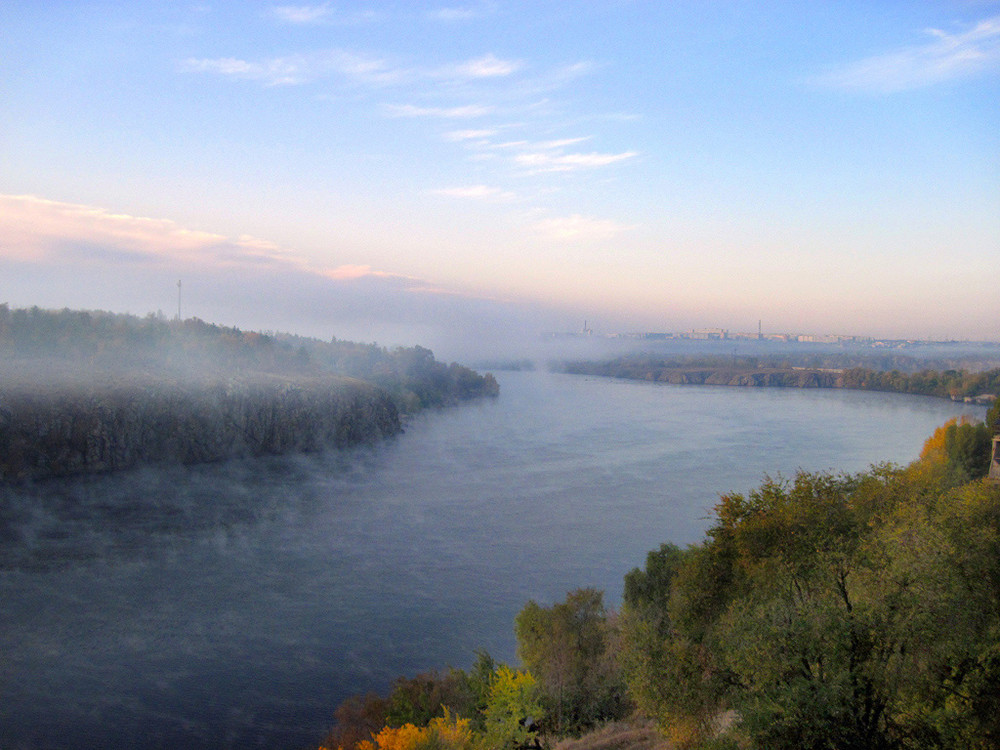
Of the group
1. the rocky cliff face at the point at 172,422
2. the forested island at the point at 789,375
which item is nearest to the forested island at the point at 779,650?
the rocky cliff face at the point at 172,422

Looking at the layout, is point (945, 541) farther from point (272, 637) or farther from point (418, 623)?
point (272, 637)

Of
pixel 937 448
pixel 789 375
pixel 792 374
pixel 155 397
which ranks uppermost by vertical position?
pixel 792 374

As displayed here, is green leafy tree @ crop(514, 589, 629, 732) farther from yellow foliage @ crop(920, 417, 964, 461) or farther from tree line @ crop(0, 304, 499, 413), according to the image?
tree line @ crop(0, 304, 499, 413)

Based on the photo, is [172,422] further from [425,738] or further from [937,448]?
[937,448]

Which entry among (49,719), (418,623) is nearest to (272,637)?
(418,623)

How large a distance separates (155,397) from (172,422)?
1259 millimetres

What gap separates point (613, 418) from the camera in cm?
3947

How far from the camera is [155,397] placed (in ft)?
84.8

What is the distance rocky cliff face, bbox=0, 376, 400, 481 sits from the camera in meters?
21.7

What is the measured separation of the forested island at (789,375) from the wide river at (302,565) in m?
27.2

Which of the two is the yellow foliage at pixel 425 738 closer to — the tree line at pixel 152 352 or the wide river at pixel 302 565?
the wide river at pixel 302 565

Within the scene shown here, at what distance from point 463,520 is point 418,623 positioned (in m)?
6.53

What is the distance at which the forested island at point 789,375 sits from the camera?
49906 millimetres

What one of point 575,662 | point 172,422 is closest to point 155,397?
point 172,422
